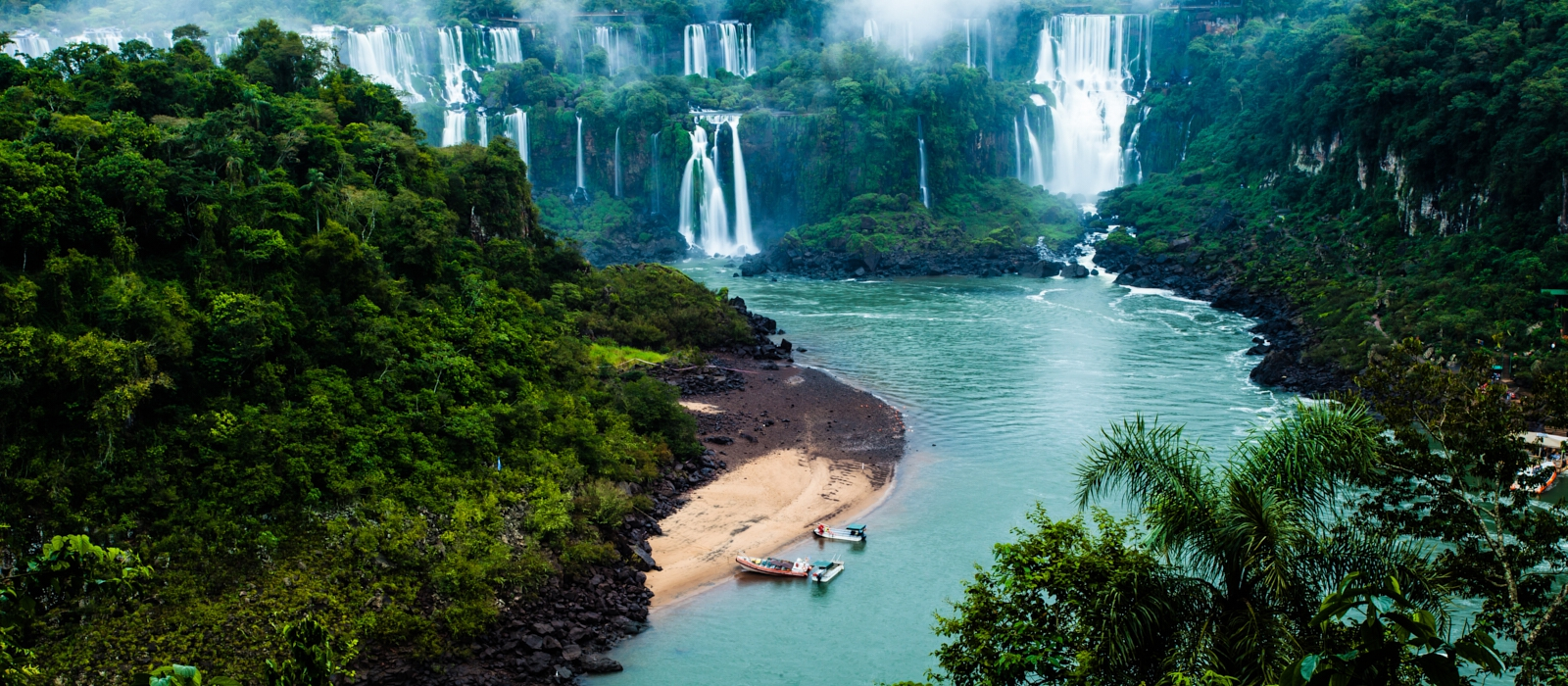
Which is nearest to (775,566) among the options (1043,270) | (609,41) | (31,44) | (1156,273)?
(1156,273)

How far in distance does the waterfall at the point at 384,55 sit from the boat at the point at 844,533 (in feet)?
249

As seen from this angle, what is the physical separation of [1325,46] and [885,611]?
64406 millimetres

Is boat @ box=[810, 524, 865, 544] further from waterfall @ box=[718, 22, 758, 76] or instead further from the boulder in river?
waterfall @ box=[718, 22, 758, 76]

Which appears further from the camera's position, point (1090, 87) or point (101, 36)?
point (1090, 87)

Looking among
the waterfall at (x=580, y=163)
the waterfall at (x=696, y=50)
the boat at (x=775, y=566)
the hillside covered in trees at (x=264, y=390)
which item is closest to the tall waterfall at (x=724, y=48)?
the waterfall at (x=696, y=50)

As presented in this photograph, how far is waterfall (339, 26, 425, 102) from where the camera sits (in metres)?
93.9

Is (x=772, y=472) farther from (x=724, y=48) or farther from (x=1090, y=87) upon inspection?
(x=724, y=48)

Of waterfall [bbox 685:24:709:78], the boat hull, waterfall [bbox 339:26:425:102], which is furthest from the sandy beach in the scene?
waterfall [bbox 685:24:709:78]

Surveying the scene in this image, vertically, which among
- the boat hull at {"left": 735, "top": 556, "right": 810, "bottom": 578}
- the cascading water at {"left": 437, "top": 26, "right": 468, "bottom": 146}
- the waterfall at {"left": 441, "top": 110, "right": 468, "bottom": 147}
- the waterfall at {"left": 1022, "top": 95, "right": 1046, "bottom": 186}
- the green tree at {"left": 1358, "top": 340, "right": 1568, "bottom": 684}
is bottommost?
the boat hull at {"left": 735, "top": 556, "right": 810, "bottom": 578}

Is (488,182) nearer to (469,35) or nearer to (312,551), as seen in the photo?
(312,551)

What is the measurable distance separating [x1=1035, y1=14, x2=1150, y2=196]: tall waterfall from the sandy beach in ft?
199

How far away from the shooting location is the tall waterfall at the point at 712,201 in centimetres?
8925

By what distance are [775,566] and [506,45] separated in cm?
8778

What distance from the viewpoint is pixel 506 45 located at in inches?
4085
